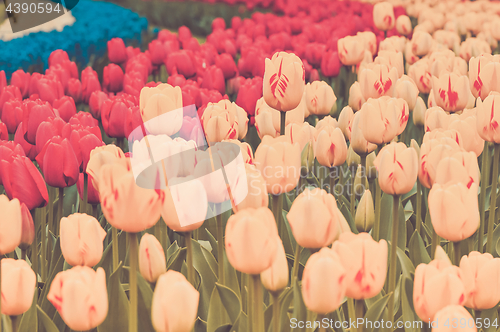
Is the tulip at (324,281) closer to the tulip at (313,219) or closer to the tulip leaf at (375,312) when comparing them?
the tulip at (313,219)

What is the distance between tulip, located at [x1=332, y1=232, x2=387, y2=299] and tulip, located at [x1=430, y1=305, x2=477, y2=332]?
18 cm

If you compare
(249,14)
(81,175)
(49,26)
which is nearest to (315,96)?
(81,175)

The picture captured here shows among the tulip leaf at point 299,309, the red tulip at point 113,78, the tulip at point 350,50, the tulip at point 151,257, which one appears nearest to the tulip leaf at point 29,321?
the tulip at point 151,257

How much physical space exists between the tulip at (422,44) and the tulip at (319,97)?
193 centimetres

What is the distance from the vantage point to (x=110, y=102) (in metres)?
2.83

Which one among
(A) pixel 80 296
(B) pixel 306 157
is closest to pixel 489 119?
(B) pixel 306 157

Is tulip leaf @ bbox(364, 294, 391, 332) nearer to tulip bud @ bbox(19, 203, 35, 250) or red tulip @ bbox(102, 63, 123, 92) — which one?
tulip bud @ bbox(19, 203, 35, 250)

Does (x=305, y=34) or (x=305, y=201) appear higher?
(x=305, y=201)

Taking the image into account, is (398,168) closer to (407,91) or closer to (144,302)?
(144,302)

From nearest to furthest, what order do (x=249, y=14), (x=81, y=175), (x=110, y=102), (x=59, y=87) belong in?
(x=81, y=175)
(x=110, y=102)
(x=59, y=87)
(x=249, y=14)

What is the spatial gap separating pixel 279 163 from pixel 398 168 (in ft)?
1.35

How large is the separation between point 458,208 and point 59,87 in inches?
116

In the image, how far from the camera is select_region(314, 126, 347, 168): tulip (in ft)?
7.47

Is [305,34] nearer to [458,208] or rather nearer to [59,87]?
[59,87]
